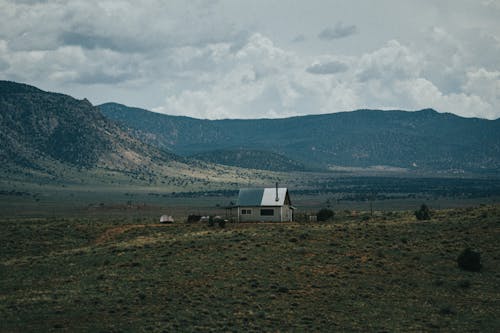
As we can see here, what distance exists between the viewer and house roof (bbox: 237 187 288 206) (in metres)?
76.8

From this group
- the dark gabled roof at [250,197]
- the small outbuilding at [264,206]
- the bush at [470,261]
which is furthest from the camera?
the dark gabled roof at [250,197]

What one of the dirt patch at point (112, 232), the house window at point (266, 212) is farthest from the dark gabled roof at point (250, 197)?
the dirt patch at point (112, 232)

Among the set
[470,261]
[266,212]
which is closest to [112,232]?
[266,212]

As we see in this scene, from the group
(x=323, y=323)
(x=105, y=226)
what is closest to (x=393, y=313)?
(x=323, y=323)

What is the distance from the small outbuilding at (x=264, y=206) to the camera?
252 ft

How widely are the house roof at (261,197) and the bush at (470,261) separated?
1055 inches

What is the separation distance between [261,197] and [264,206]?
1282 millimetres

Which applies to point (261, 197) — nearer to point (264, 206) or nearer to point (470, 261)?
point (264, 206)

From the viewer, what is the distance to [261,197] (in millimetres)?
77375

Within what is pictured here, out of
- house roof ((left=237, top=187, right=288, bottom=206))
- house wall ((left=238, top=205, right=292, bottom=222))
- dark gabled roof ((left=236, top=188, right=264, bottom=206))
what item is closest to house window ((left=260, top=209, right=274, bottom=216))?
house wall ((left=238, top=205, right=292, bottom=222))

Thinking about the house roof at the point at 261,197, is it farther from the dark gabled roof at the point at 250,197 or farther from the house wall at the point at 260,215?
the house wall at the point at 260,215

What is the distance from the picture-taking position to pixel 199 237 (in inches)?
2579

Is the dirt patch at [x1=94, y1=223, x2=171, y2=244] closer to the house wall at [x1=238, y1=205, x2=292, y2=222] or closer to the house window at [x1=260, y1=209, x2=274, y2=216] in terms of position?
the house wall at [x1=238, y1=205, x2=292, y2=222]

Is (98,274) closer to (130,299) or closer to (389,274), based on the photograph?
(130,299)
